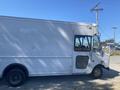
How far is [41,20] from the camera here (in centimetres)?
1034

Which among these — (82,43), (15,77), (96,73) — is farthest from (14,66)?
(96,73)

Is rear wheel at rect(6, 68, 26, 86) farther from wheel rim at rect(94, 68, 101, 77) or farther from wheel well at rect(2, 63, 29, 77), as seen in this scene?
wheel rim at rect(94, 68, 101, 77)

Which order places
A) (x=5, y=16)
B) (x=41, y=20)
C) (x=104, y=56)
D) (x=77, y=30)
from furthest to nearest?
(x=104, y=56), (x=77, y=30), (x=41, y=20), (x=5, y=16)

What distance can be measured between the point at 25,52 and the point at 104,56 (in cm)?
444

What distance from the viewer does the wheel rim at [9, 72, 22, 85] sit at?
32.1 ft

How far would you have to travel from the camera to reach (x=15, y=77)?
388 inches

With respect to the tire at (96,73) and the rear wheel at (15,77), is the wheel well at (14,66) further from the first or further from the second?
the tire at (96,73)

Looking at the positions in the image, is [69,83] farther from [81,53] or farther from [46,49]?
[46,49]

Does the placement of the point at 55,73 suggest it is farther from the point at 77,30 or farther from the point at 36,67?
the point at 77,30

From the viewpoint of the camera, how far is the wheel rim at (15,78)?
9773 millimetres

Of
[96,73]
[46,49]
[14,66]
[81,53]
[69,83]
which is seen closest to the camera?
[14,66]

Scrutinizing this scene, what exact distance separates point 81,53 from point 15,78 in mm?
3472

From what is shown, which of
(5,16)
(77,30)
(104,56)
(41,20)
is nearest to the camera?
(5,16)

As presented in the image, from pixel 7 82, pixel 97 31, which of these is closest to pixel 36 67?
pixel 7 82
